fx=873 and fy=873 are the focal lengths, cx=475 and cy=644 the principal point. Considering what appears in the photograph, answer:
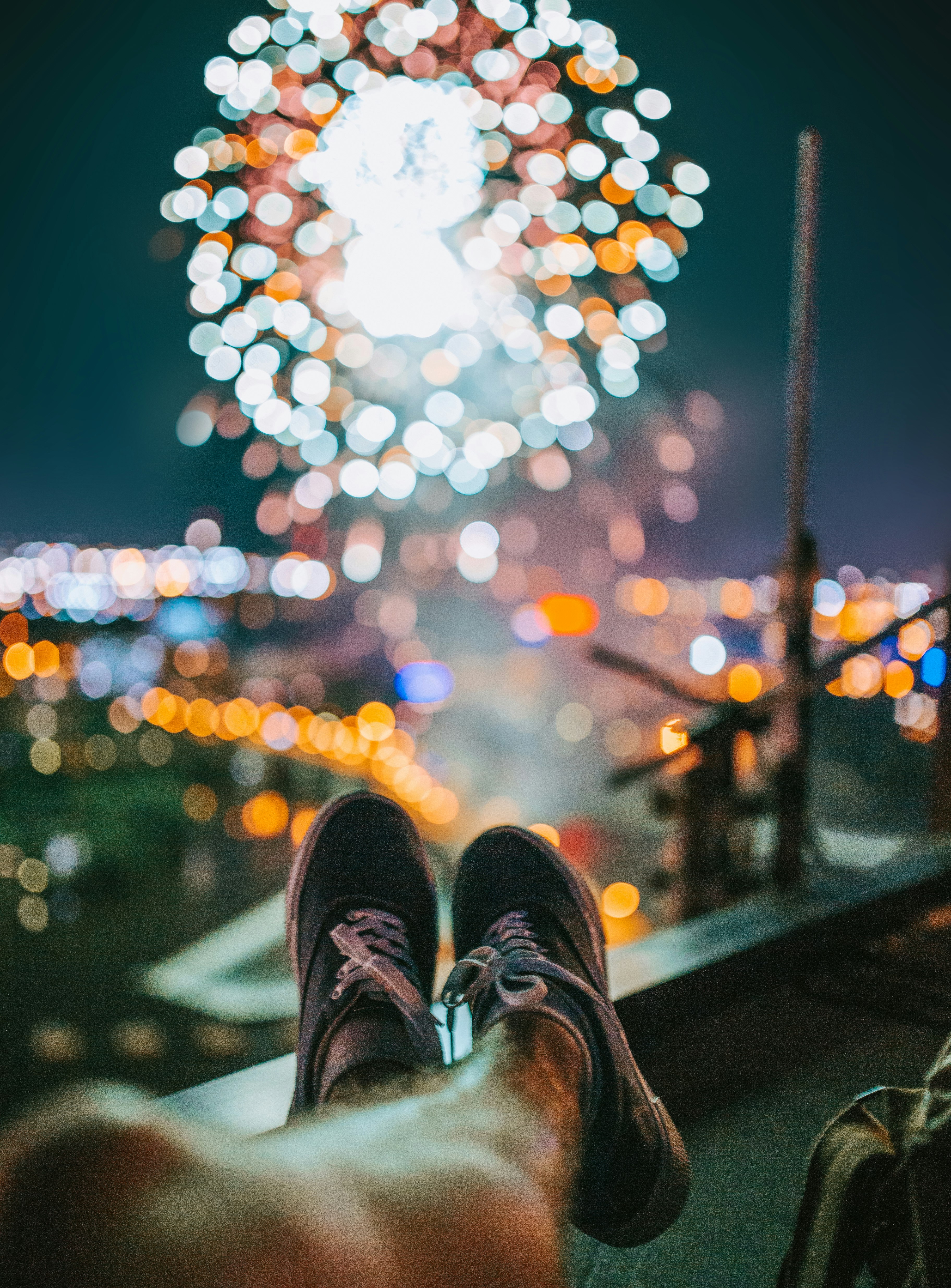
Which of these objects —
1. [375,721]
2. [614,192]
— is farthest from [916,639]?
[375,721]

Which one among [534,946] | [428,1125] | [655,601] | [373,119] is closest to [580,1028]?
[534,946]

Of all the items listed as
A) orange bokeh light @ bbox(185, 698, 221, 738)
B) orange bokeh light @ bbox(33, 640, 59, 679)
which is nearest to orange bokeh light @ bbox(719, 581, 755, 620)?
orange bokeh light @ bbox(185, 698, 221, 738)

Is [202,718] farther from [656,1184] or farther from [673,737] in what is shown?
[656,1184]

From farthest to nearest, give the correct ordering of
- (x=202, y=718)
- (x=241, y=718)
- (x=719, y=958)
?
(x=202, y=718), (x=241, y=718), (x=719, y=958)

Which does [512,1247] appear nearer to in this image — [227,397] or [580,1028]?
[580,1028]

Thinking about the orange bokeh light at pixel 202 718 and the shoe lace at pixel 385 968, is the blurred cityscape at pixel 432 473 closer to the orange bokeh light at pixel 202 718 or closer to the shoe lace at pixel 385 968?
the shoe lace at pixel 385 968

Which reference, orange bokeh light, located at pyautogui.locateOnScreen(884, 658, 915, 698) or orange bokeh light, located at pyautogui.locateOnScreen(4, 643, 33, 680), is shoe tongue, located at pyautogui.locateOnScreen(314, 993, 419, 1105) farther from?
orange bokeh light, located at pyautogui.locateOnScreen(4, 643, 33, 680)
